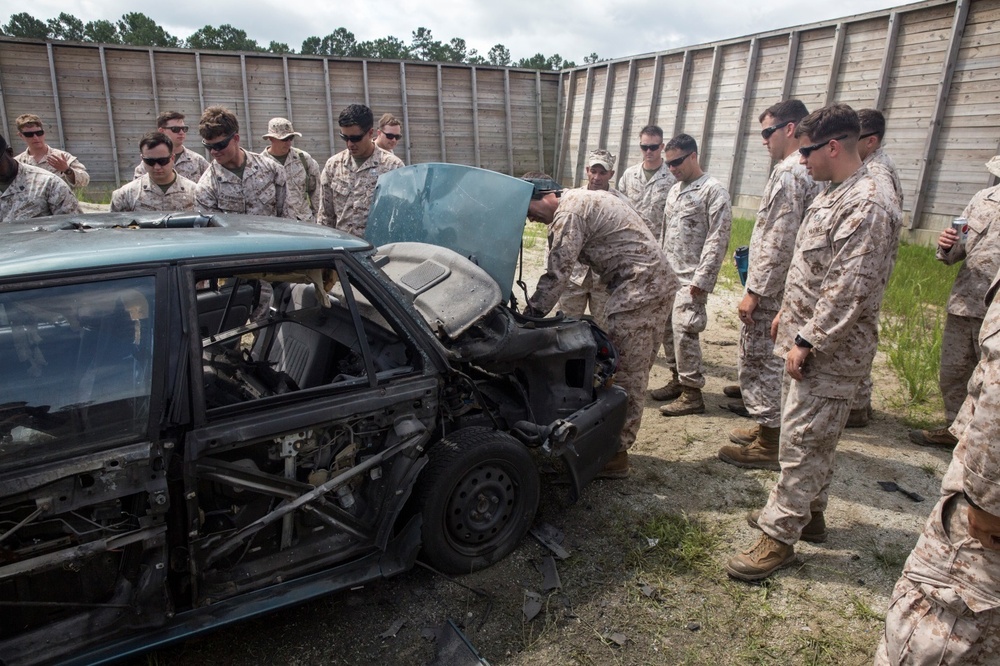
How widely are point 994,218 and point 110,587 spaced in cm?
519

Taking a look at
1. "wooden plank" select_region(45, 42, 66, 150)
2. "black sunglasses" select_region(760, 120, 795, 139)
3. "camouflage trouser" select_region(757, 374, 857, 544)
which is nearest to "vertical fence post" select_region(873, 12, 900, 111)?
"black sunglasses" select_region(760, 120, 795, 139)

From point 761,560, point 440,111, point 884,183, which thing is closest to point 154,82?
point 440,111

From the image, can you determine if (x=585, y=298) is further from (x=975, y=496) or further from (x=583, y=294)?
(x=975, y=496)

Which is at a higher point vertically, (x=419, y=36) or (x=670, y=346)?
(x=419, y=36)

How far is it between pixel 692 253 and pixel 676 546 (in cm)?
277

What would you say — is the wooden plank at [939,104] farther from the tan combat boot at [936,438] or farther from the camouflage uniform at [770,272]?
the camouflage uniform at [770,272]

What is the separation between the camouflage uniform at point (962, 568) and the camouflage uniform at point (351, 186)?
180 inches

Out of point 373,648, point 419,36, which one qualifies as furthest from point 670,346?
point 419,36

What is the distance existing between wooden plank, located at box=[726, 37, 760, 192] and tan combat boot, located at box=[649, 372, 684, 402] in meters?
7.97

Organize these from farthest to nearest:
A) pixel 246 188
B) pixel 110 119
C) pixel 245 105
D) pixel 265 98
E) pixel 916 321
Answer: pixel 265 98, pixel 245 105, pixel 110 119, pixel 916 321, pixel 246 188

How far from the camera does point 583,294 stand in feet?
17.6

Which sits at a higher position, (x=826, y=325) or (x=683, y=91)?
(x=683, y=91)

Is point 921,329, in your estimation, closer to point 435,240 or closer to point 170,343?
point 435,240

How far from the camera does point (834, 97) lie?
10.3 m
